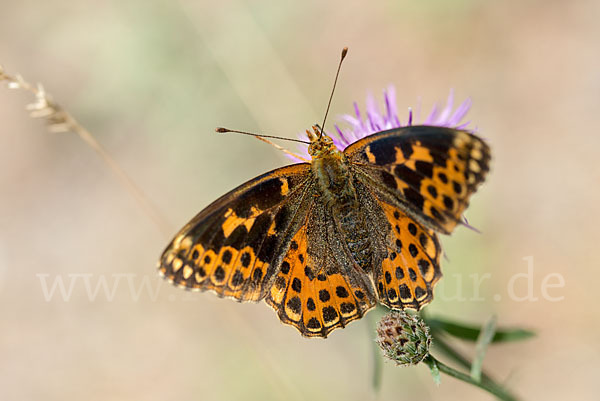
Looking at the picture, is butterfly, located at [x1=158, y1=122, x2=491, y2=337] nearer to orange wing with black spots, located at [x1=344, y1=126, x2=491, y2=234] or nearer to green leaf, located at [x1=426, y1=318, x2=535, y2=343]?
orange wing with black spots, located at [x1=344, y1=126, x2=491, y2=234]

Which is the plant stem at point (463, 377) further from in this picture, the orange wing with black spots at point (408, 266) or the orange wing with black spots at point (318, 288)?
the orange wing with black spots at point (318, 288)

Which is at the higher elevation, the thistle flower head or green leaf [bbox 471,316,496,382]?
the thistle flower head

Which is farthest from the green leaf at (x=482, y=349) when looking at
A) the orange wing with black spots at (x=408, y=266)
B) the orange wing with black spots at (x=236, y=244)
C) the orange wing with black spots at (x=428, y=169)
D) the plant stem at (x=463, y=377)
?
the orange wing with black spots at (x=236, y=244)

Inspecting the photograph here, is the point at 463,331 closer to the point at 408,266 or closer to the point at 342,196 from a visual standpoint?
the point at 408,266

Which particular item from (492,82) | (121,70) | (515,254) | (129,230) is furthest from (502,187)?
(121,70)

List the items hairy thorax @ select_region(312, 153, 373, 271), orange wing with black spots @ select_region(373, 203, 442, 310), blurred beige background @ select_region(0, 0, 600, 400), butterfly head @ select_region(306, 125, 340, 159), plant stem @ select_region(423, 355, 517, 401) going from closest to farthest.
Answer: plant stem @ select_region(423, 355, 517, 401), orange wing with black spots @ select_region(373, 203, 442, 310), hairy thorax @ select_region(312, 153, 373, 271), butterfly head @ select_region(306, 125, 340, 159), blurred beige background @ select_region(0, 0, 600, 400)

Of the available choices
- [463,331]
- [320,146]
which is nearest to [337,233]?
[320,146]

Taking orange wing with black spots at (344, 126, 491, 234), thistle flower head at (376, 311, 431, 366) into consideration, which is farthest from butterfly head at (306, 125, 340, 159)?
thistle flower head at (376, 311, 431, 366)
